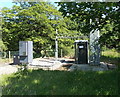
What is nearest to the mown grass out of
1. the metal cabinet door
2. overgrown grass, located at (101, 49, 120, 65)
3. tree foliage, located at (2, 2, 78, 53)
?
overgrown grass, located at (101, 49, 120, 65)

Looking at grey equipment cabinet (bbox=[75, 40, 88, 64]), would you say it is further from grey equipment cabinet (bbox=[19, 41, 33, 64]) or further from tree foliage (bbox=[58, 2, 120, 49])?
tree foliage (bbox=[58, 2, 120, 49])

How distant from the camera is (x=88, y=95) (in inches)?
82.4

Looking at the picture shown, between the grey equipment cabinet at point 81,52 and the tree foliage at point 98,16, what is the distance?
4.68 metres

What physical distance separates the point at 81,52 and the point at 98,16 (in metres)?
4.99

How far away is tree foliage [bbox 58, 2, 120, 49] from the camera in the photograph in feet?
6.27

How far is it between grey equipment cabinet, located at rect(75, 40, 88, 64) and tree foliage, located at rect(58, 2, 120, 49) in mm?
4675

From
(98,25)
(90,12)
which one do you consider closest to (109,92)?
(98,25)

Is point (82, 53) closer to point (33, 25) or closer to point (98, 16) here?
point (33, 25)

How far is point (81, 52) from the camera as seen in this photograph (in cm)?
703

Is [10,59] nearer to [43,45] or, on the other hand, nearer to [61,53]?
[43,45]

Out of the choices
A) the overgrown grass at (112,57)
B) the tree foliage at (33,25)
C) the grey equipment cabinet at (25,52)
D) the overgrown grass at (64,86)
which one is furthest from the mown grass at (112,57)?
the grey equipment cabinet at (25,52)

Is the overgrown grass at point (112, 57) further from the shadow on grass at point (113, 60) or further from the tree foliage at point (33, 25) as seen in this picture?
the tree foliage at point (33, 25)

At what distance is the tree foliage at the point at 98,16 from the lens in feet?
6.27

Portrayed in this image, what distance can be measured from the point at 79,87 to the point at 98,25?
958 mm
